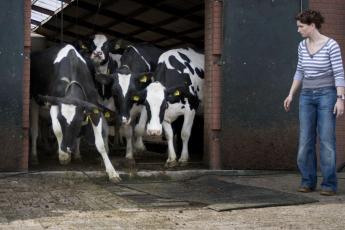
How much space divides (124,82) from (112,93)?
30 centimetres

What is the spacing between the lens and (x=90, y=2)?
50.6 feet

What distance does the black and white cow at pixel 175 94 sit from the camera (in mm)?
10031

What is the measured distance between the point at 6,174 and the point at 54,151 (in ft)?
11.0

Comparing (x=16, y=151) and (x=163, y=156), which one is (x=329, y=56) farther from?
(x=163, y=156)

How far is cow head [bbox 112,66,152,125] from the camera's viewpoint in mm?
10109

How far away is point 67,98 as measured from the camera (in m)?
8.80

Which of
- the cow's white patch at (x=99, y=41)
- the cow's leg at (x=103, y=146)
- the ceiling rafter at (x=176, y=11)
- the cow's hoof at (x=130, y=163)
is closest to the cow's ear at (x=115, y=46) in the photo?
the cow's white patch at (x=99, y=41)

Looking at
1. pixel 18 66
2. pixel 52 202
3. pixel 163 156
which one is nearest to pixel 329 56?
pixel 52 202

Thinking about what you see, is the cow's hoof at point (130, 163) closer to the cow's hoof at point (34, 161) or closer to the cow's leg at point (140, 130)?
the cow's leg at point (140, 130)

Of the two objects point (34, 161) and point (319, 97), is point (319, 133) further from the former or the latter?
point (34, 161)

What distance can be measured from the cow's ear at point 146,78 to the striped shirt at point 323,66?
3755 millimetres

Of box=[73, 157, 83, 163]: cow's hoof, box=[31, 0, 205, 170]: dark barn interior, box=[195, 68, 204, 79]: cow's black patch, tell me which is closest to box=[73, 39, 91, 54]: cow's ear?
box=[31, 0, 205, 170]: dark barn interior

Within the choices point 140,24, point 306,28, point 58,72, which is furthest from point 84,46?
point 306,28

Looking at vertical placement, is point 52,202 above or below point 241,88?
below
